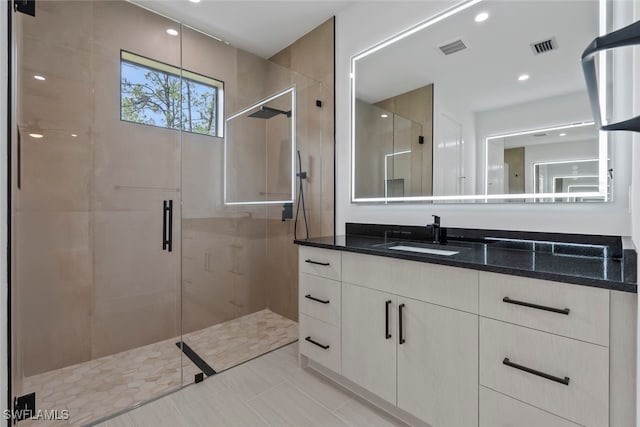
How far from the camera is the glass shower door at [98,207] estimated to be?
1855 mm

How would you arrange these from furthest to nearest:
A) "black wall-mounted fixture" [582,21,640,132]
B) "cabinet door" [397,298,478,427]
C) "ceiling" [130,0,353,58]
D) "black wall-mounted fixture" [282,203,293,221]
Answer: "black wall-mounted fixture" [282,203,293,221]
"ceiling" [130,0,353,58]
"cabinet door" [397,298,478,427]
"black wall-mounted fixture" [582,21,640,132]

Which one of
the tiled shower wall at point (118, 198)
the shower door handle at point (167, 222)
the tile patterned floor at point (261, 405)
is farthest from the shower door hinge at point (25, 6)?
the tile patterned floor at point (261, 405)

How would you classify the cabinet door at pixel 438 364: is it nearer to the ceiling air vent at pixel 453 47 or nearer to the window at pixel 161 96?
the ceiling air vent at pixel 453 47

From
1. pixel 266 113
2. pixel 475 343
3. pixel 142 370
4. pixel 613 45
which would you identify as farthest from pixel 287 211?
pixel 613 45

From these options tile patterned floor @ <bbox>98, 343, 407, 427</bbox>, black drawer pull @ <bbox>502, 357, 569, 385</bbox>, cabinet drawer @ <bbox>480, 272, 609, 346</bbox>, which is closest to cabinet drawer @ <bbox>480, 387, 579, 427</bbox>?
black drawer pull @ <bbox>502, 357, 569, 385</bbox>

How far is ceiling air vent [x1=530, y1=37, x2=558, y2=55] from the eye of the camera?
152cm

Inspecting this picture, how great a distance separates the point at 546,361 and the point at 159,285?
2.57 meters

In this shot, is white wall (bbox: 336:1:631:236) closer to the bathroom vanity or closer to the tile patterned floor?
the bathroom vanity

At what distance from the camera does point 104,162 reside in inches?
85.3

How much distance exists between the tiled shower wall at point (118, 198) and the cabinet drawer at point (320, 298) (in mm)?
783

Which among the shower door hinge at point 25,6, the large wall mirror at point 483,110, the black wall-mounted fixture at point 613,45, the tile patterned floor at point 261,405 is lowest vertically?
the tile patterned floor at point 261,405

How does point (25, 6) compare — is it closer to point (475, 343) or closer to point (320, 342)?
point (320, 342)

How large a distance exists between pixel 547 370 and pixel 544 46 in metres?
1.60

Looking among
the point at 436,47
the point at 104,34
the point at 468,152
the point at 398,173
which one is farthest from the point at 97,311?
the point at 436,47
